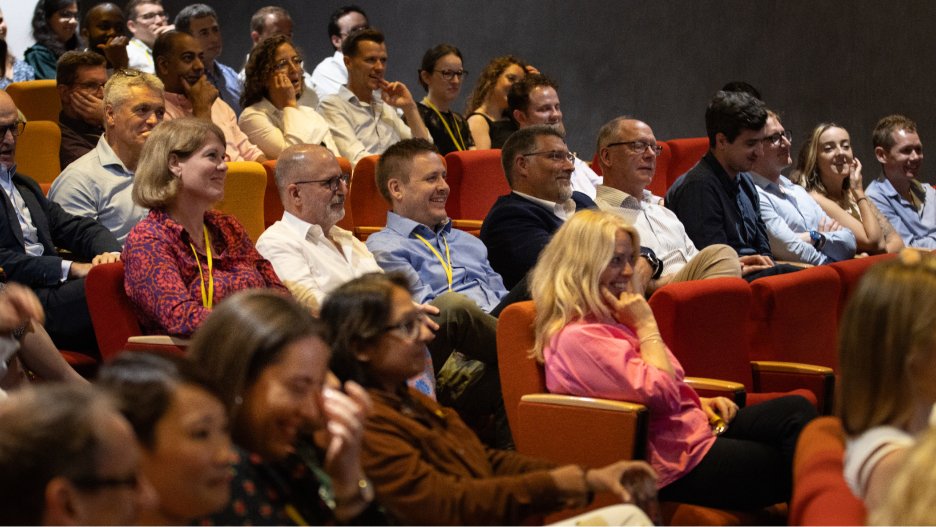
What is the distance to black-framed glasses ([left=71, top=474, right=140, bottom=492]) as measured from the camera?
822 millimetres

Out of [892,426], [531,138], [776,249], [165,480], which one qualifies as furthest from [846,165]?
[165,480]

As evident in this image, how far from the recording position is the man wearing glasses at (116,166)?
2.76 meters

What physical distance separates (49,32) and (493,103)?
2309 millimetres

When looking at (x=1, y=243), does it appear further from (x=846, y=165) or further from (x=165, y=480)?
(x=846, y=165)

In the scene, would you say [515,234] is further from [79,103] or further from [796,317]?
[79,103]

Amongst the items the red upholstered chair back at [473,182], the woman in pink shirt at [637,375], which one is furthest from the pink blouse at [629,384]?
the red upholstered chair back at [473,182]

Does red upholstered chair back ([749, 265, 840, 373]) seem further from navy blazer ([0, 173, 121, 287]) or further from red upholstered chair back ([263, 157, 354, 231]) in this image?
navy blazer ([0, 173, 121, 287])

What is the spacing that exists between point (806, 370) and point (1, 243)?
88.6 inches

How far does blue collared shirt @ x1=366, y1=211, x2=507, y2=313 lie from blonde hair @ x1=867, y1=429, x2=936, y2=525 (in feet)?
5.93

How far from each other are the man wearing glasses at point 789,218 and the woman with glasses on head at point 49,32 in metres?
3.43

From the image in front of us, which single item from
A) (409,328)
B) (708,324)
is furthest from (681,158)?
(409,328)

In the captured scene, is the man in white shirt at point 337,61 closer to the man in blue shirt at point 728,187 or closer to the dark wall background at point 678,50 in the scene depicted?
the dark wall background at point 678,50

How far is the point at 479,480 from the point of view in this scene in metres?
1.45

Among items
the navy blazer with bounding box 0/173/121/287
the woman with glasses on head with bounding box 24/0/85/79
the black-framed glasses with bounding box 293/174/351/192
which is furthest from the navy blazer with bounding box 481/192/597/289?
the woman with glasses on head with bounding box 24/0/85/79
